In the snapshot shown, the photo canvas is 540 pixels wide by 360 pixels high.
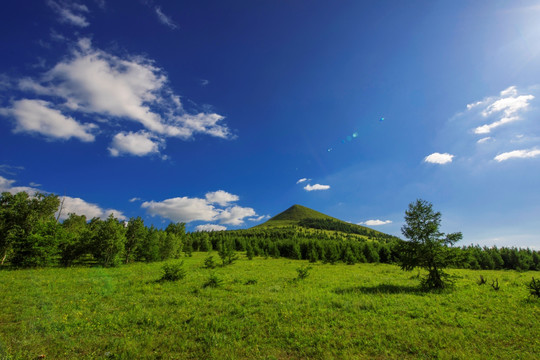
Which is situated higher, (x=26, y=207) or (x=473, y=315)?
(x=26, y=207)

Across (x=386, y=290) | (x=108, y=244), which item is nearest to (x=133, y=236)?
(x=108, y=244)

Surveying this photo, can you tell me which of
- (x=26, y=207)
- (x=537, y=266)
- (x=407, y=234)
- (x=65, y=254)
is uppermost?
(x=26, y=207)

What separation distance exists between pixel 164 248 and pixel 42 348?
2483 inches

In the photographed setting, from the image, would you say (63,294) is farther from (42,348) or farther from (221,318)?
(221,318)

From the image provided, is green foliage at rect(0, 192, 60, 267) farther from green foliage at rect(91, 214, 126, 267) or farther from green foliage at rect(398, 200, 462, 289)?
green foliage at rect(398, 200, 462, 289)

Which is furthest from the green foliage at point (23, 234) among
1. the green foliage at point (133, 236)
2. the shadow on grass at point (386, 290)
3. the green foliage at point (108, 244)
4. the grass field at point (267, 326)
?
the shadow on grass at point (386, 290)

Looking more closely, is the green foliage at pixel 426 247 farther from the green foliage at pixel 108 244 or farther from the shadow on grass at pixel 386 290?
the green foliage at pixel 108 244

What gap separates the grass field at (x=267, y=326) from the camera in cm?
911

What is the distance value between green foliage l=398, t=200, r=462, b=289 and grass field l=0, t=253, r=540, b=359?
3.15m

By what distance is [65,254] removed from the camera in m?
40.5

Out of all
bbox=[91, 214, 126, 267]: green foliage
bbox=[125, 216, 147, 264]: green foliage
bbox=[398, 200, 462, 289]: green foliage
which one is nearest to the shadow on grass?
bbox=[398, 200, 462, 289]: green foliage

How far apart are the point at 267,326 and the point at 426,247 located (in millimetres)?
19697

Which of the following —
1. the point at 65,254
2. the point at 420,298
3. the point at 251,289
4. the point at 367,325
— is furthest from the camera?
the point at 65,254

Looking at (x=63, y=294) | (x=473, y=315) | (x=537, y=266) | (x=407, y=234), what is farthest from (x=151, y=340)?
(x=537, y=266)
